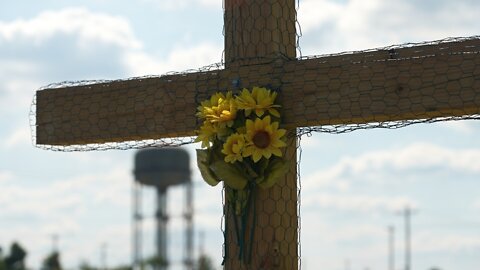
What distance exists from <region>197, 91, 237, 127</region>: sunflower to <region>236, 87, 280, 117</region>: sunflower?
45 mm

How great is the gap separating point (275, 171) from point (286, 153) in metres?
0.11

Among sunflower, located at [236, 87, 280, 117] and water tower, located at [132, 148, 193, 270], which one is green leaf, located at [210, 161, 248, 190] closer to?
sunflower, located at [236, 87, 280, 117]

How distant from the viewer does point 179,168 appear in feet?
198

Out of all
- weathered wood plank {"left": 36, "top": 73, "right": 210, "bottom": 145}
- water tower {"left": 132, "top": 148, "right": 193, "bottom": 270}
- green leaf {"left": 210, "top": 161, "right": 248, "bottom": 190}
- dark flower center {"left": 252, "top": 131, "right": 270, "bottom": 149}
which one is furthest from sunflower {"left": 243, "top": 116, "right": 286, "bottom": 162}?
water tower {"left": 132, "top": 148, "right": 193, "bottom": 270}

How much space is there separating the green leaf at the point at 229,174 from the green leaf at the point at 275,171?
97 millimetres

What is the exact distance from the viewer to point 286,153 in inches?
204

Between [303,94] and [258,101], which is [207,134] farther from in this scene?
[303,94]

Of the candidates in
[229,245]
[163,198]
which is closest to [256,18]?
[229,245]

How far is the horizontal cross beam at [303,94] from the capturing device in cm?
480

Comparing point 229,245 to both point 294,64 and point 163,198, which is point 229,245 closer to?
point 294,64

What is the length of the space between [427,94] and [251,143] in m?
0.74

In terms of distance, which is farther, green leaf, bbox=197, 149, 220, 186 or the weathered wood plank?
the weathered wood plank

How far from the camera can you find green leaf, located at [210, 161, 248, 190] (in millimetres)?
5145

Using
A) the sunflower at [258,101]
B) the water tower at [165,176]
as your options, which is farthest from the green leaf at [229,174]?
the water tower at [165,176]
